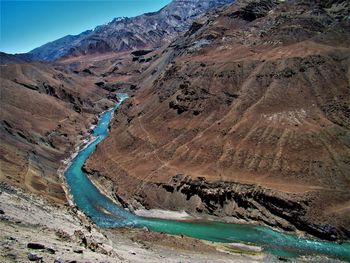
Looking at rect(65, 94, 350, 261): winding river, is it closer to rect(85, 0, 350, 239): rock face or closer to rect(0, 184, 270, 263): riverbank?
rect(85, 0, 350, 239): rock face

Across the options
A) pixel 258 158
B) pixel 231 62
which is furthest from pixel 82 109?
pixel 258 158

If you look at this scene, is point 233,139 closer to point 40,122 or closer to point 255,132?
point 255,132

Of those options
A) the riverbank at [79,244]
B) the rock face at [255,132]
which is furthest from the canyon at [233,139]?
the riverbank at [79,244]

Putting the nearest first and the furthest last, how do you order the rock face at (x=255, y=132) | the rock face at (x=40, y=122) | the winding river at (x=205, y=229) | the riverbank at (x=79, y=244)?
1. the riverbank at (x=79, y=244)
2. the winding river at (x=205, y=229)
3. the rock face at (x=255, y=132)
4. the rock face at (x=40, y=122)

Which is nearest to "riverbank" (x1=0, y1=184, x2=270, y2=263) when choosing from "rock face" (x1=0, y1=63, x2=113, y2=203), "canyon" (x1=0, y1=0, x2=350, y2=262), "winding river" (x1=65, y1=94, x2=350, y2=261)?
"canyon" (x1=0, y1=0, x2=350, y2=262)

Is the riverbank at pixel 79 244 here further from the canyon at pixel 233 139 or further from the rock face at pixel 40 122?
the rock face at pixel 40 122

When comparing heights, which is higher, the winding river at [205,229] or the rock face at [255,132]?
the rock face at [255,132]

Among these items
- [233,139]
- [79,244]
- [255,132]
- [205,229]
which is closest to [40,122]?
[233,139]

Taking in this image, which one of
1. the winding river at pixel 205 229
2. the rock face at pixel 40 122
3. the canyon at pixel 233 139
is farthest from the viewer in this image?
the rock face at pixel 40 122
